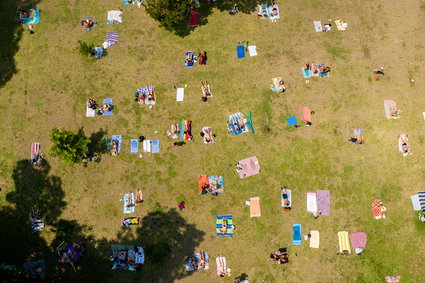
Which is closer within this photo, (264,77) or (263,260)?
(263,260)

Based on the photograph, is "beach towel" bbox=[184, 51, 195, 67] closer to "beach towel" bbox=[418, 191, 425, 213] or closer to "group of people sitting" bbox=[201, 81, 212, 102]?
"group of people sitting" bbox=[201, 81, 212, 102]

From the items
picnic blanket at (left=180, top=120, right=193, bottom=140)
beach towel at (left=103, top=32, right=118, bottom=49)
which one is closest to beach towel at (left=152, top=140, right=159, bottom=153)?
picnic blanket at (left=180, top=120, right=193, bottom=140)

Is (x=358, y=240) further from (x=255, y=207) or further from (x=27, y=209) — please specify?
(x=27, y=209)

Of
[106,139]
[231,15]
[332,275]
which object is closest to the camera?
[332,275]

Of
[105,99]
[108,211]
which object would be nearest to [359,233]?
[108,211]

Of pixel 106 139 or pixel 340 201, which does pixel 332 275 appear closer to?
pixel 340 201

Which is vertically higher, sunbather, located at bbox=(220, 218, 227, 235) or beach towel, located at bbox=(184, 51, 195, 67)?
beach towel, located at bbox=(184, 51, 195, 67)
